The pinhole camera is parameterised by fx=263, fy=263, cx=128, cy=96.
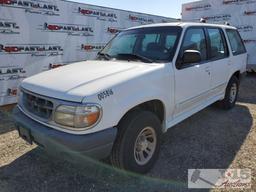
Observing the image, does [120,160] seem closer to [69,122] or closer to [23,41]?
[69,122]

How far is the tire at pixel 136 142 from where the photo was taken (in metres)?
2.98

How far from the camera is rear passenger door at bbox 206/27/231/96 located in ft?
15.7

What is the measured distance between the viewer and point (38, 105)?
9.96ft

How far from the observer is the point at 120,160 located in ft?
9.89

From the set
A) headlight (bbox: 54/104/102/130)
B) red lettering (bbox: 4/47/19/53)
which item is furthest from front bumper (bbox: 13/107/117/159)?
red lettering (bbox: 4/47/19/53)

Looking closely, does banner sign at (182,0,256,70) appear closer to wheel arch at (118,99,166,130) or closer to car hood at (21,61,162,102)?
wheel arch at (118,99,166,130)

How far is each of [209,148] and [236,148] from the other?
1.39 ft

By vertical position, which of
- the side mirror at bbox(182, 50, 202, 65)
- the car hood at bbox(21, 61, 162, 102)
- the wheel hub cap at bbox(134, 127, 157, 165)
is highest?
the side mirror at bbox(182, 50, 202, 65)

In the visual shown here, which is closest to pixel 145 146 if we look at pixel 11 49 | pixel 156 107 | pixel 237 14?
pixel 156 107

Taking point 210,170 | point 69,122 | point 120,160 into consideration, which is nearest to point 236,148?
point 210,170

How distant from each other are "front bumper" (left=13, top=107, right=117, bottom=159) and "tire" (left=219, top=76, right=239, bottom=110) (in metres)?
3.83

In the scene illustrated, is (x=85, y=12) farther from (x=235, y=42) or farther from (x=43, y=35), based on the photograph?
(x=235, y=42)

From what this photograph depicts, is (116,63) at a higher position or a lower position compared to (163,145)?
higher

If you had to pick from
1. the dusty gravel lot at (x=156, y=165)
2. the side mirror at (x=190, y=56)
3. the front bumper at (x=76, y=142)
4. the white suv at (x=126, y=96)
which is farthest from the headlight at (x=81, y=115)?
the side mirror at (x=190, y=56)
